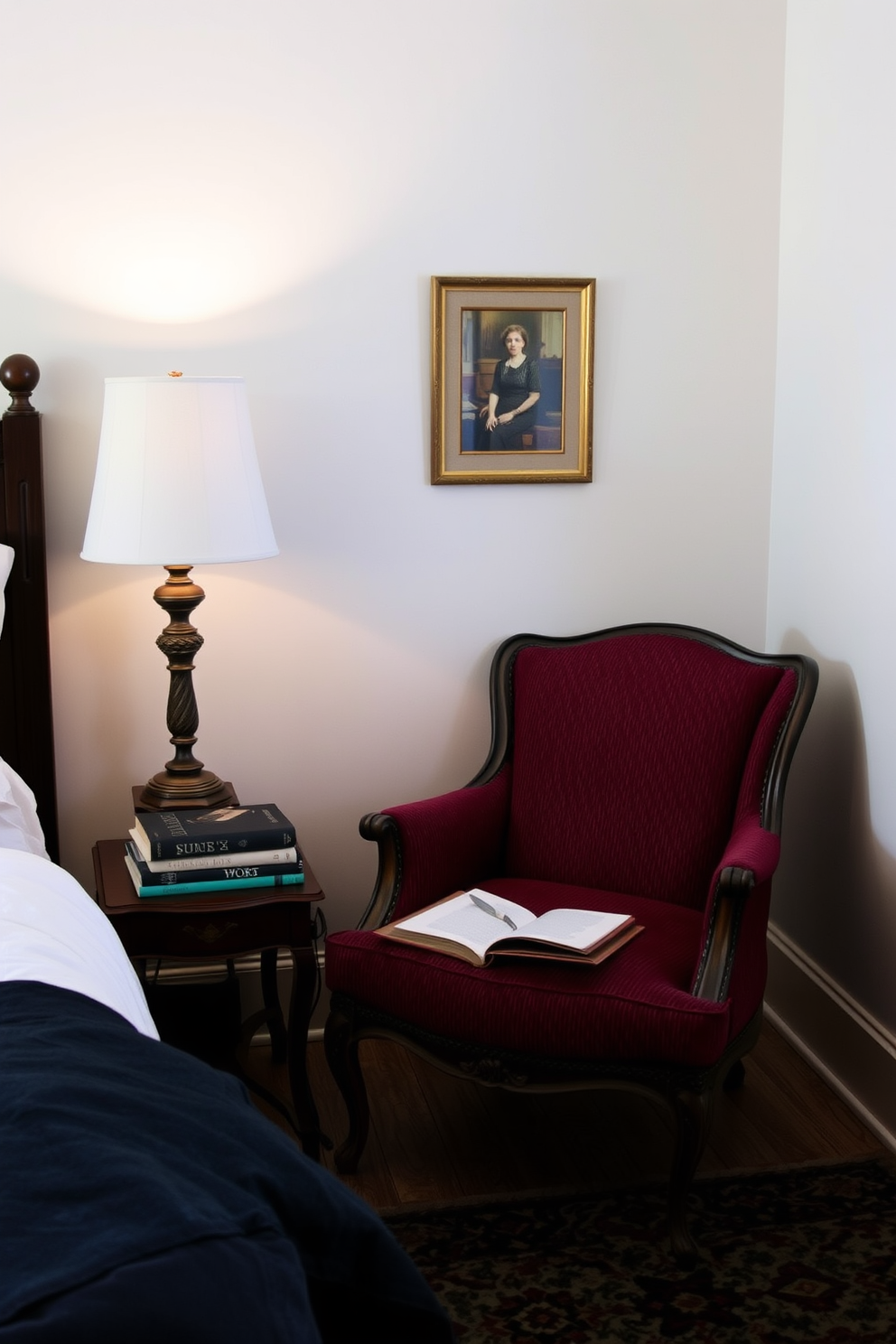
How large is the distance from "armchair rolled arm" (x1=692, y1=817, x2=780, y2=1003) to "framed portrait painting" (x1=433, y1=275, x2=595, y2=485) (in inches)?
43.4

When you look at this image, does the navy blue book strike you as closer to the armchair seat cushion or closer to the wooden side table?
the wooden side table

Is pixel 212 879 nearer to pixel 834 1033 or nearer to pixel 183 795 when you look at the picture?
pixel 183 795

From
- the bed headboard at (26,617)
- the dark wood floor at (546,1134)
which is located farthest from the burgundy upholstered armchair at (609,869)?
the bed headboard at (26,617)

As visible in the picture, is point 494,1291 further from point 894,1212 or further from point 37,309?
point 37,309

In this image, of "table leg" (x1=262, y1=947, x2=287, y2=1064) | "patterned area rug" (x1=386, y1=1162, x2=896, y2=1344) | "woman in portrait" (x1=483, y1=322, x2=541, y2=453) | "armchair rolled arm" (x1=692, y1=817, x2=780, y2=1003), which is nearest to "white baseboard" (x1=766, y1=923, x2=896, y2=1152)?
"patterned area rug" (x1=386, y1=1162, x2=896, y2=1344)

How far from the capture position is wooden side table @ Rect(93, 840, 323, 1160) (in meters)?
2.21

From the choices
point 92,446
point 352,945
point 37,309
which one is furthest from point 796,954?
point 37,309

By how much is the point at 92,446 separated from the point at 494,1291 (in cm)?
187

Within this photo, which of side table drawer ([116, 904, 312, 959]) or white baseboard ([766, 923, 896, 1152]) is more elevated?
side table drawer ([116, 904, 312, 959])

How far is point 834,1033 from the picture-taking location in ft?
8.68

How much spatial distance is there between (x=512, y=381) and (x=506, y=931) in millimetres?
1298

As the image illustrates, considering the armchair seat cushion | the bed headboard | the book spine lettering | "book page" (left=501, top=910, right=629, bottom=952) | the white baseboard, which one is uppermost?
the bed headboard

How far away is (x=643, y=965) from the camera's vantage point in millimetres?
2133

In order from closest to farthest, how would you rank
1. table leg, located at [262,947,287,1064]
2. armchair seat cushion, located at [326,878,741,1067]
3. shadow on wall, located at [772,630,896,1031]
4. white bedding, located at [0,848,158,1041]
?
white bedding, located at [0,848,158,1041] < armchair seat cushion, located at [326,878,741,1067] < shadow on wall, located at [772,630,896,1031] < table leg, located at [262,947,287,1064]
